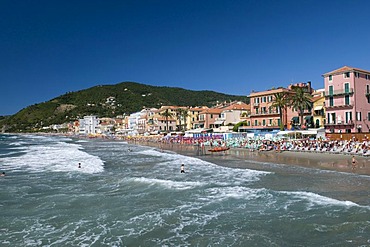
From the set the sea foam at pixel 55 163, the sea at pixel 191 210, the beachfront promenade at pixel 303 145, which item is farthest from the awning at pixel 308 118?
the sea foam at pixel 55 163

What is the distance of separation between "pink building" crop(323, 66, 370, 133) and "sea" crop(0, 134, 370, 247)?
21588mm

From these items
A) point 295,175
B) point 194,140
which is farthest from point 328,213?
point 194,140

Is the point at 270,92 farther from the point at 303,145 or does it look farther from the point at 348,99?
the point at 303,145

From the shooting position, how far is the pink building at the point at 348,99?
42219 mm

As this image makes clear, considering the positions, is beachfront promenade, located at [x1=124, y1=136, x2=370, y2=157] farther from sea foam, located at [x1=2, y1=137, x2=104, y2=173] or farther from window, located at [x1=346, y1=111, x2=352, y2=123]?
sea foam, located at [x1=2, y1=137, x2=104, y2=173]

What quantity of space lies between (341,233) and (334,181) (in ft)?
31.9

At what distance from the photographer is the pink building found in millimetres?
42219

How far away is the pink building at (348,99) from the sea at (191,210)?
21588 millimetres

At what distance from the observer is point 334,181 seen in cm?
2062

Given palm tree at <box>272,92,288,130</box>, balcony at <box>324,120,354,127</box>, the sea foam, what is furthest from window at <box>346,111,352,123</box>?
the sea foam

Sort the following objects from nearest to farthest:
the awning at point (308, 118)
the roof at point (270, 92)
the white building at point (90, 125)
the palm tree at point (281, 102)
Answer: the palm tree at point (281, 102), the awning at point (308, 118), the roof at point (270, 92), the white building at point (90, 125)

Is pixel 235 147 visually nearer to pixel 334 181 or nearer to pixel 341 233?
pixel 334 181

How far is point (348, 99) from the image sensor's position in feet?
140

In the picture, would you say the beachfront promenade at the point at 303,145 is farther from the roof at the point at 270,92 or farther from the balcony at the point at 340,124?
the roof at the point at 270,92
